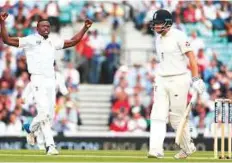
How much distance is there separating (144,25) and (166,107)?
41.3ft

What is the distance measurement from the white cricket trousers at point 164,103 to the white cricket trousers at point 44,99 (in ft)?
5.60

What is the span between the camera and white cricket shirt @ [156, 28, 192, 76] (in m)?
14.3

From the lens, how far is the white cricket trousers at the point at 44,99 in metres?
15.2

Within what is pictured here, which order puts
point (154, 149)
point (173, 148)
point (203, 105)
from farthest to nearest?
point (203, 105)
point (173, 148)
point (154, 149)

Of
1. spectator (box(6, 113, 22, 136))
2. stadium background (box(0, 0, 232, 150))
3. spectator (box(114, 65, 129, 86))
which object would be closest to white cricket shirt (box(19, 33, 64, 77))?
stadium background (box(0, 0, 232, 150))

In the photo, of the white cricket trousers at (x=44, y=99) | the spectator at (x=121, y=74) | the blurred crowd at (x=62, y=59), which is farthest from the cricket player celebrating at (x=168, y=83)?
the spectator at (x=121, y=74)

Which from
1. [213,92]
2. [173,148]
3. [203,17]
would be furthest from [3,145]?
[203,17]

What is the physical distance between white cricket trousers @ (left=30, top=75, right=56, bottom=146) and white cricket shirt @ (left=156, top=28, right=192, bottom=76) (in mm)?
1784

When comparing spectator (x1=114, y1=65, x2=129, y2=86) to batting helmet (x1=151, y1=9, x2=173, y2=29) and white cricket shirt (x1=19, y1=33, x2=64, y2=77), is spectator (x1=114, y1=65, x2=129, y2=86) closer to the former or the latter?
white cricket shirt (x1=19, y1=33, x2=64, y2=77)

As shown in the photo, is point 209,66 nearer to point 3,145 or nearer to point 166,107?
point 3,145

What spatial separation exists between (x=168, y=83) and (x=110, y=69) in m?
11.0

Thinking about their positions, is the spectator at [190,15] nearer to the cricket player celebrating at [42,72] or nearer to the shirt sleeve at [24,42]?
the cricket player celebrating at [42,72]

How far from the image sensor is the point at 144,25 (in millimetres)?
26844

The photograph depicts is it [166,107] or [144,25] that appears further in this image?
[144,25]
